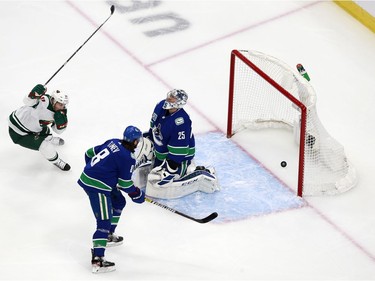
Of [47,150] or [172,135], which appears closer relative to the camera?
[172,135]

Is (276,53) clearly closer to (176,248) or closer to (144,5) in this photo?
(144,5)

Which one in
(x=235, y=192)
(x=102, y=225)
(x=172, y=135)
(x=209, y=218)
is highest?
(x=172, y=135)

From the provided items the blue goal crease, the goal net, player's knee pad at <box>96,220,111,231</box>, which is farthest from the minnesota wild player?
the goal net

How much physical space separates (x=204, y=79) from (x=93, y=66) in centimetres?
82

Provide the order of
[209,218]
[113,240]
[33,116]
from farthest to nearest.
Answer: [33,116], [209,218], [113,240]

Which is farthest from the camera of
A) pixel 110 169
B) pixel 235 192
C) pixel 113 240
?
pixel 235 192

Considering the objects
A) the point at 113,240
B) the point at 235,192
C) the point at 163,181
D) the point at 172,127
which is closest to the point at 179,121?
the point at 172,127

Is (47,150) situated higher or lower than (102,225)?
lower

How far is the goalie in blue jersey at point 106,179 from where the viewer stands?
568 cm

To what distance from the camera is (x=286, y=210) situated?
6.52m

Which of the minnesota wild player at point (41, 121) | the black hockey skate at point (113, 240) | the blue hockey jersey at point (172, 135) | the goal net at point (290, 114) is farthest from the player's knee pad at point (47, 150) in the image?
the goal net at point (290, 114)

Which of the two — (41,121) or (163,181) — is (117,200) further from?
(41,121)

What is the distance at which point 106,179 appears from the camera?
571 centimetres

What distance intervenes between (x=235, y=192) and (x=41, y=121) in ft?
4.16
